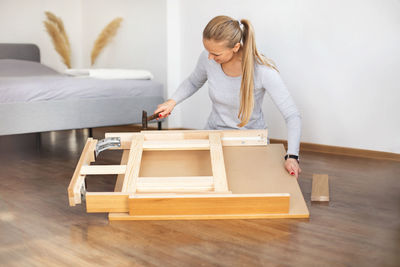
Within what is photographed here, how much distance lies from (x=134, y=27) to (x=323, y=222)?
10.2 ft

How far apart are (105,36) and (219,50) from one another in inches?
109

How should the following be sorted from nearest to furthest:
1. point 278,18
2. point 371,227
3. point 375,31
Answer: point 371,227 < point 375,31 < point 278,18

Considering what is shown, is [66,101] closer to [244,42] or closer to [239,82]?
[239,82]

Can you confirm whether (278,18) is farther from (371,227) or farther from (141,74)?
(371,227)

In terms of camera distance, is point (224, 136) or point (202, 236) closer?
point (202, 236)

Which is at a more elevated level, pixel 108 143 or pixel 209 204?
pixel 108 143

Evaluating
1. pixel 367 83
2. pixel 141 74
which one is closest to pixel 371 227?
pixel 367 83

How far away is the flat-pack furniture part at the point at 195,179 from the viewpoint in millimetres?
1479

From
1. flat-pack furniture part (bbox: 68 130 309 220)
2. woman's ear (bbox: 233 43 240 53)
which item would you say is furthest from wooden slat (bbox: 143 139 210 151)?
woman's ear (bbox: 233 43 240 53)

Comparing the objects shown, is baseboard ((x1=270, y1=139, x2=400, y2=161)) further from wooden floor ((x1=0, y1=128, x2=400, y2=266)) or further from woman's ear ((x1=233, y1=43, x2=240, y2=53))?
woman's ear ((x1=233, y1=43, x2=240, y2=53))

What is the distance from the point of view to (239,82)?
192cm

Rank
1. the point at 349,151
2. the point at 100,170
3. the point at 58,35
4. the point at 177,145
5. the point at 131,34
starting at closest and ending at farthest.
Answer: the point at 100,170 → the point at 177,145 → the point at 349,151 → the point at 131,34 → the point at 58,35

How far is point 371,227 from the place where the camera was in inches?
58.3

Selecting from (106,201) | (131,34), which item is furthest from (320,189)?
(131,34)
